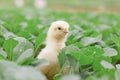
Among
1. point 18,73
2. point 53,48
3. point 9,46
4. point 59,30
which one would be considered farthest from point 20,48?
point 18,73

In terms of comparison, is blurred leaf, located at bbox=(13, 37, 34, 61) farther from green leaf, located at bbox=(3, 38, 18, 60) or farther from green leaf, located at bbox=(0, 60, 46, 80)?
green leaf, located at bbox=(0, 60, 46, 80)

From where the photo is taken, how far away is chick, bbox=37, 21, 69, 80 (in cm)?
180

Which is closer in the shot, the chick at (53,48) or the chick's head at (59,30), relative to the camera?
the chick at (53,48)

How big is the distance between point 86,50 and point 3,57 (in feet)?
1.18

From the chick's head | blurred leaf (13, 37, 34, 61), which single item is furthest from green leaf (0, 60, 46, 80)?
the chick's head

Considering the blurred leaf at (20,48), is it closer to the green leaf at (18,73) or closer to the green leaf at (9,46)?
the green leaf at (9,46)

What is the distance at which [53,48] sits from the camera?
200 centimetres

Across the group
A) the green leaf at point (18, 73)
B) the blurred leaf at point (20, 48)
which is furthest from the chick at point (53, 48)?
the green leaf at point (18, 73)

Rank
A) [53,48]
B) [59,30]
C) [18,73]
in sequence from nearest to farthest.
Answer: [18,73]
[53,48]
[59,30]

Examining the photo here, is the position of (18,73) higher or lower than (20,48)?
lower

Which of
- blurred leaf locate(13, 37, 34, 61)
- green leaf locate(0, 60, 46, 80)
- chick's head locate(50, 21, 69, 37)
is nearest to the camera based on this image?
green leaf locate(0, 60, 46, 80)

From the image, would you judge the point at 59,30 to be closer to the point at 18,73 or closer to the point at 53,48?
the point at 53,48

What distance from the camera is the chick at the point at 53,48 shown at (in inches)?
71.1

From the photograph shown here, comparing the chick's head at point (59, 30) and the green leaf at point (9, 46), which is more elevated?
the chick's head at point (59, 30)
